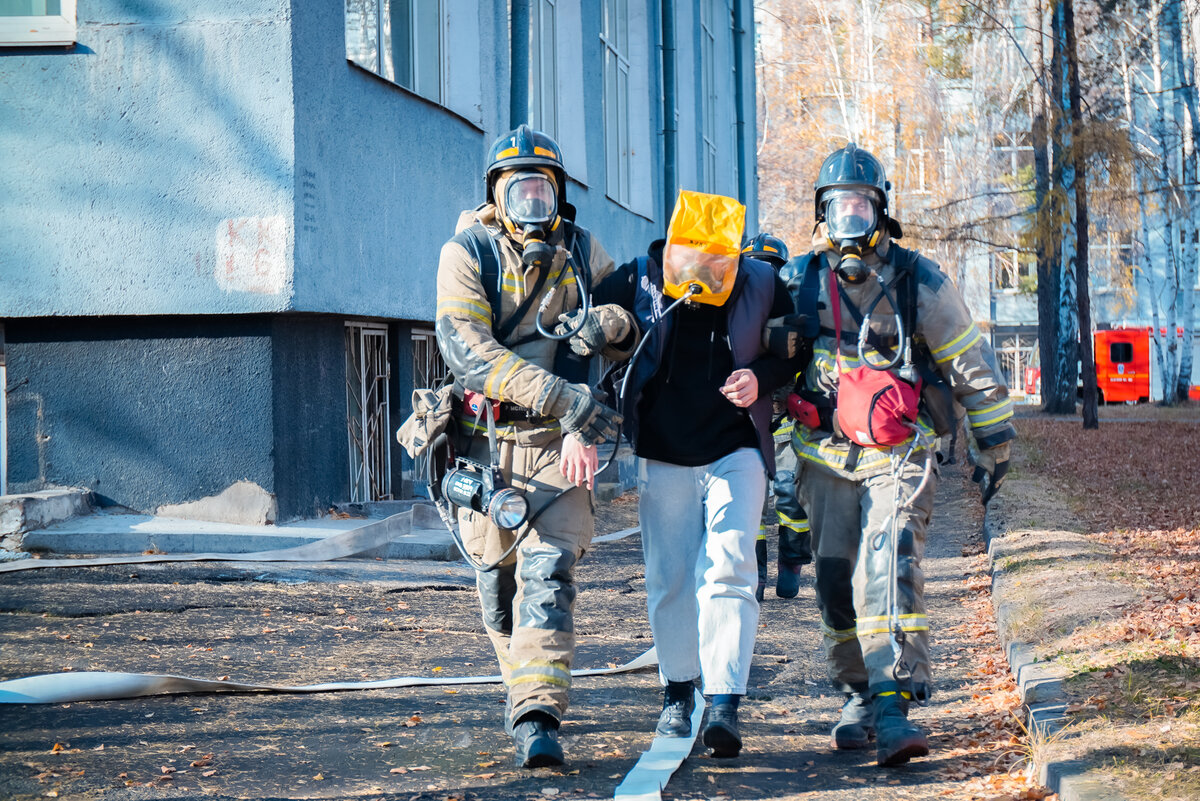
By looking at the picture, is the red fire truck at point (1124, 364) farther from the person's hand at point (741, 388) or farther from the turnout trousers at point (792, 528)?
the person's hand at point (741, 388)

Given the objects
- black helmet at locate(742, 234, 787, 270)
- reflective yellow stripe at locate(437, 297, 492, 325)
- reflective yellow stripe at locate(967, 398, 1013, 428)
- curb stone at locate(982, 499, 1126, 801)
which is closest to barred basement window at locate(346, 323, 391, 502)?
black helmet at locate(742, 234, 787, 270)

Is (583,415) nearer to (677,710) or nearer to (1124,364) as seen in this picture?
(677,710)

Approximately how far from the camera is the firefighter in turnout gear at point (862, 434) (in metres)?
4.38

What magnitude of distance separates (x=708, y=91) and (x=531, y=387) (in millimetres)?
25112

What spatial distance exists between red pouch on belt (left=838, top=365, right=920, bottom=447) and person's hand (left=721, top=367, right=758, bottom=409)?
319 millimetres

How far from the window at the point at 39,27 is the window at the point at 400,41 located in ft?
6.78

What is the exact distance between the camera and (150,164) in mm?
9250

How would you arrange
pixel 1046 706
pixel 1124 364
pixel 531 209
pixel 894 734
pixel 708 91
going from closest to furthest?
pixel 894 734 → pixel 531 209 → pixel 1046 706 → pixel 708 91 → pixel 1124 364

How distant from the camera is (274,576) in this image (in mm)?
7930

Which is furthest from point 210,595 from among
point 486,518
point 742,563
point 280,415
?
point 742,563

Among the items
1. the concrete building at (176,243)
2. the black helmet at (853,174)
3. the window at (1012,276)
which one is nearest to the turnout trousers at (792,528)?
the black helmet at (853,174)

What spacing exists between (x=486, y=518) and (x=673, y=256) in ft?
3.77

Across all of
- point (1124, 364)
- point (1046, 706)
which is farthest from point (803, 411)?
point (1124, 364)

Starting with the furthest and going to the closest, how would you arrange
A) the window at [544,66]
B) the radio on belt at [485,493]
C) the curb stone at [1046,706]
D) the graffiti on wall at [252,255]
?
the window at [544,66], the graffiti on wall at [252,255], the radio on belt at [485,493], the curb stone at [1046,706]
